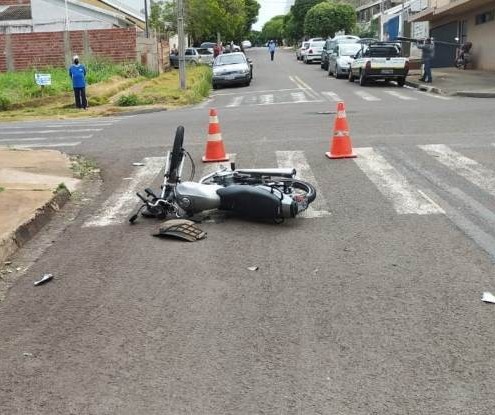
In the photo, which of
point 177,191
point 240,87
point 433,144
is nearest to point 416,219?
point 177,191

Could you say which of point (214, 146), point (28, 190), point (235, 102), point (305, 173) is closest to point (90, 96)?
point (235, 102)

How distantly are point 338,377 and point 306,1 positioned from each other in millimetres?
99288

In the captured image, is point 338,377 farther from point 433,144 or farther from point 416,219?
point 433,144

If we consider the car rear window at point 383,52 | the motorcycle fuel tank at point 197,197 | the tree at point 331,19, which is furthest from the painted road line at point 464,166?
the tree at point 331,19

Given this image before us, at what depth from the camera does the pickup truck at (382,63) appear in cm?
2600

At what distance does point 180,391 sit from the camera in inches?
142

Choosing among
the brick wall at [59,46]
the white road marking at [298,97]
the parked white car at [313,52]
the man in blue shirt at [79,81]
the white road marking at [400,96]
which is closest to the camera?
the white road marking at [400,96]

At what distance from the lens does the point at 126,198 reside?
8578mm

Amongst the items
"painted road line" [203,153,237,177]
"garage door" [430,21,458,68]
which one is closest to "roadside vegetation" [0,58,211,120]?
"painted road line" [203,153,237,177]

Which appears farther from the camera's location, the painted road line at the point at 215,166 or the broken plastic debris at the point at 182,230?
the painted road line at the point at 215,166

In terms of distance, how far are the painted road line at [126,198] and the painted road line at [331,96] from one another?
37.5 feet

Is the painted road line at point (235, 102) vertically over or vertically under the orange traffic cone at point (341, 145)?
under

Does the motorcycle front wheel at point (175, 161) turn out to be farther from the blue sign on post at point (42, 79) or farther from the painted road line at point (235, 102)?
the blue sign on post at point (42, 79)

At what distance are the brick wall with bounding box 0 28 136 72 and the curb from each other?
1143 inches
